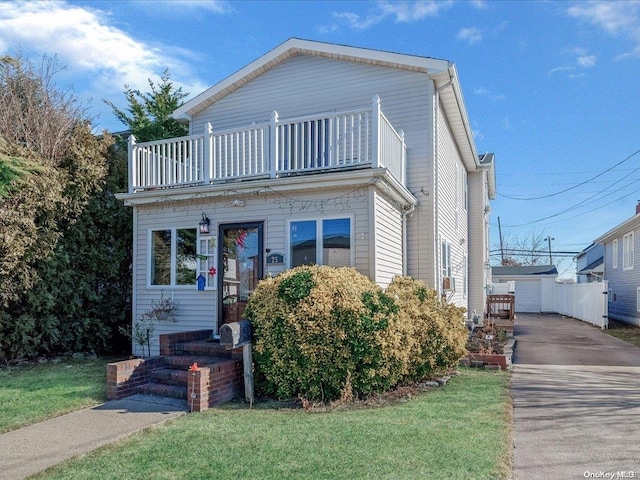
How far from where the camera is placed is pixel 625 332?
17531 mm

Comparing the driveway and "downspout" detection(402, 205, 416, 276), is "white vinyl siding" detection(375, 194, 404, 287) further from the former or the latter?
the driveway

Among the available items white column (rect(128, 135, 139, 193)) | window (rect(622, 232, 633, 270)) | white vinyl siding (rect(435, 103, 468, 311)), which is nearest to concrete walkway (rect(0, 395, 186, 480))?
white column (rect(128, 135, 139, 193))

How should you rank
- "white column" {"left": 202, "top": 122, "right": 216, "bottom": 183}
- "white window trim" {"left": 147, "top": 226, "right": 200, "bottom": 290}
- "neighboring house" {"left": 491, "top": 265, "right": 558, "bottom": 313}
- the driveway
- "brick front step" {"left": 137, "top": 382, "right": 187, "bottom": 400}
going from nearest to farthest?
the driveway
"brick front step" {"left": 137, "top": 382, "right": 187, "bottom": 400}
"white column" {"left": 202, "top": 122, "right": 216, "bottom": 183}
"white window trim" {"left": 147, "top": 226, "right": 200, "bottom": 290}
"neighboring house" {"left": 491, "top": 265, "right": 558, "bottom": 313}

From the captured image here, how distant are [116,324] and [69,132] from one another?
4.37 metres

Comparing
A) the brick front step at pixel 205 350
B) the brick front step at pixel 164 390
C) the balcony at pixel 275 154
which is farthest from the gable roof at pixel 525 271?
the brick front step at pixel 164 390

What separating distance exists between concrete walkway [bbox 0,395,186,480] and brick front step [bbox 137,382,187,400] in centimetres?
11

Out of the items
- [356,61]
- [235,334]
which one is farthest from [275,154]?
[235,334]

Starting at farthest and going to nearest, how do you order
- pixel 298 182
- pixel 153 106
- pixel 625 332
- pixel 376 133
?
pixel 153 106 < pixel 625 332 < pixel 298 182 < pixel 376 133

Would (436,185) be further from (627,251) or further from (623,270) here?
(623,270)

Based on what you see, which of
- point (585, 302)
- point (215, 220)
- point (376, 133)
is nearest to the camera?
point (376, 133)

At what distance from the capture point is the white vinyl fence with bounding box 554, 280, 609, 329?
19578 millimetres

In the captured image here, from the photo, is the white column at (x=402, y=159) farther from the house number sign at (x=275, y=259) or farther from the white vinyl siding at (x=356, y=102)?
the house number sign at (x=275, y=259)

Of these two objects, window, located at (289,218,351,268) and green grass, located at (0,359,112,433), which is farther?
window, located at (289,218,351,268)

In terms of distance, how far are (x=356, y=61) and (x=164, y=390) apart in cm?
812
